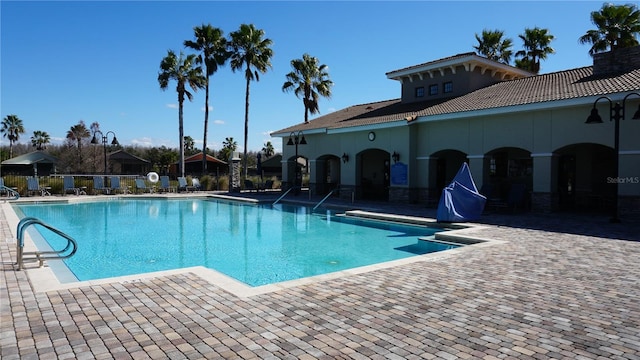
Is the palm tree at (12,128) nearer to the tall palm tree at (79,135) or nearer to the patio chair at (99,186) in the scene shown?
the tall palm tree at (79,135)

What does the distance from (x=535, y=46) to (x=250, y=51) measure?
69.1 feet

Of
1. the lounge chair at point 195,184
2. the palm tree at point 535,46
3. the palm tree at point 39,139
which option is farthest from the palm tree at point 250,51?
the palm tree at point 39,139

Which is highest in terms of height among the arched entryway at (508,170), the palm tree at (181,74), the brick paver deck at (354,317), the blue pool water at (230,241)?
the palm tree at (181,74)

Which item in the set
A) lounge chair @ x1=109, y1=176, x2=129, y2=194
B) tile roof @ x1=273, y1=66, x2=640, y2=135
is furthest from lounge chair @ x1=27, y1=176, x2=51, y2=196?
tile roof @ x1=273, y1=66, x2=640, y2=135

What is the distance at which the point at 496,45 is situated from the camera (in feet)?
105

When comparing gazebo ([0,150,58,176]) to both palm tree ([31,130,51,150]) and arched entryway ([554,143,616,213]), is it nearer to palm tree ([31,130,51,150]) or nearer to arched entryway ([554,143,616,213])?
palm tree ([31,130,51,150])

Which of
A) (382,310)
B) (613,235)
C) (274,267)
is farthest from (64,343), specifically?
(613,235)

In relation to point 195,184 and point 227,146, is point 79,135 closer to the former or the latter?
point 227,146

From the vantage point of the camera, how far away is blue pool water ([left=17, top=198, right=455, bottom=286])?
9.03 m

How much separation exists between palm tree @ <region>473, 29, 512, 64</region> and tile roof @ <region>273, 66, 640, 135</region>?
1248 centimetres

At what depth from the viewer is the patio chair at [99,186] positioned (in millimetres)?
24203

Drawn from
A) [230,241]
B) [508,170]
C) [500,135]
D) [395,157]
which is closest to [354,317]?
[230,241]

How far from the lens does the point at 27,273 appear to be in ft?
21.0

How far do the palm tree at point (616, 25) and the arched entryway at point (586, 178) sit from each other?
356 inches
